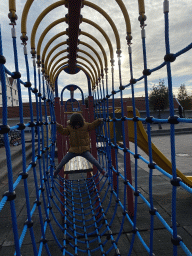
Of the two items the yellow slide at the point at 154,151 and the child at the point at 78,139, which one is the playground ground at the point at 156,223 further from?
the child at the point at 78,139

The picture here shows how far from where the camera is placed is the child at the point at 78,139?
9.36 feet

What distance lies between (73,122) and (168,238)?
190 centimetres

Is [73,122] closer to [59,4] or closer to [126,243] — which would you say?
[59,4]

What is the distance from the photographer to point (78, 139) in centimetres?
290

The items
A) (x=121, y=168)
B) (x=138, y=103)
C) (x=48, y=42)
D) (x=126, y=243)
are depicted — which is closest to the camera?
(x=126, y=243)

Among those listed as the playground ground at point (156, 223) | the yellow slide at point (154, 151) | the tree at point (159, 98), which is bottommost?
the playground ground at point (156, 223)

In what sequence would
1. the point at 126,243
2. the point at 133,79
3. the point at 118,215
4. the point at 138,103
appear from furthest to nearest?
the point at 138,103 < the point at 118,215 < the point at 126,243 < the point at 133,79

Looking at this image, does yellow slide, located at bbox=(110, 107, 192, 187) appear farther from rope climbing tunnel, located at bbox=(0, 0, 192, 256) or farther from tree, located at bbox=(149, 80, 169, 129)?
tree, located at bbox=(149, 80, 169, 129)

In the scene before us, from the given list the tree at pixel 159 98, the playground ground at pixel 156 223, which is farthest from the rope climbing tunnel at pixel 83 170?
the tree at pixel 159 98

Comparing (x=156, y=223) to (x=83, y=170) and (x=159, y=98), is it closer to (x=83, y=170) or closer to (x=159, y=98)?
(x=83, y=170)

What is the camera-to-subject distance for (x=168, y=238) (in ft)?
7.74

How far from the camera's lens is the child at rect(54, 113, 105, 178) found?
2.85m

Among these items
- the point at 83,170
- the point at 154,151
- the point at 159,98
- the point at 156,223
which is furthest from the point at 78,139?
the point at 159,98

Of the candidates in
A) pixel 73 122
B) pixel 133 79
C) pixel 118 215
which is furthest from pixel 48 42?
pixel 118 215
